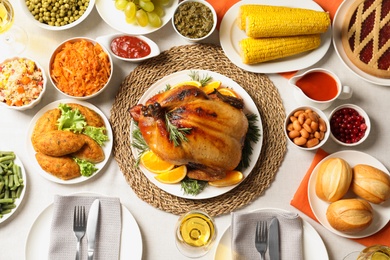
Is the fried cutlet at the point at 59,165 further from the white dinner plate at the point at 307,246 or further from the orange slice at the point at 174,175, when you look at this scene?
the white dinner plate at the point at 307,246

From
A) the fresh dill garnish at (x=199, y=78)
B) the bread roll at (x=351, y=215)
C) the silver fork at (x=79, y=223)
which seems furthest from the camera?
the fresh dill garnish at (x=199, y=78)

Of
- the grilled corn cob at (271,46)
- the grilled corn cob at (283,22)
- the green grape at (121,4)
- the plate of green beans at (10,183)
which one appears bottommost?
the plate of green beans at (10,183)

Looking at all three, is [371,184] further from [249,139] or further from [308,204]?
[249,139]

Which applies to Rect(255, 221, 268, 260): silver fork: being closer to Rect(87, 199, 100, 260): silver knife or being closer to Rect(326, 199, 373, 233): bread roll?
Rect(326, 199, 373, 233): bread roll

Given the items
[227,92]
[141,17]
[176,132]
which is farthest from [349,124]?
[141,17]

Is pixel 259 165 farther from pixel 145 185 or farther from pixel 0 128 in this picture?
pixel 0 128

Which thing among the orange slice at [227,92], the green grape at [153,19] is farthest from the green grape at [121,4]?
the orange slice at [227,92]
